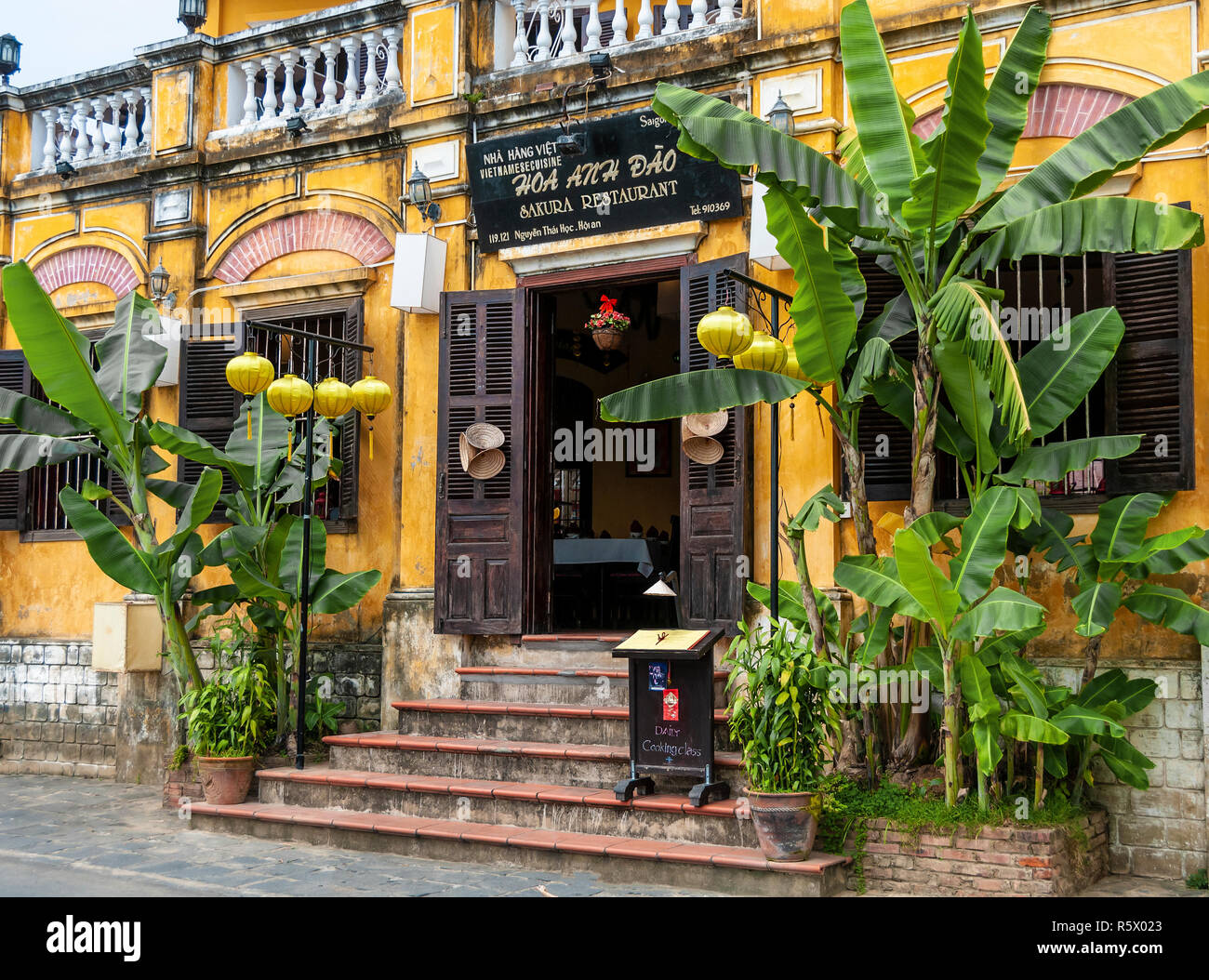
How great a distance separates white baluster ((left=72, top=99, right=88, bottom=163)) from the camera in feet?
39.5

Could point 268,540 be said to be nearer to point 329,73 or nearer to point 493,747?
point 493,747

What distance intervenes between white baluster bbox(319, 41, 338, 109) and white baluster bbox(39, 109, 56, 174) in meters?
3.25

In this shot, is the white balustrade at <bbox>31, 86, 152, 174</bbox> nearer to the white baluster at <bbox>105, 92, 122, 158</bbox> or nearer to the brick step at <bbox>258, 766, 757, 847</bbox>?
the white baluster at <bbox>105, 92, 122, 158</bbox>

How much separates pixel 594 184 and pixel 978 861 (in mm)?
5281

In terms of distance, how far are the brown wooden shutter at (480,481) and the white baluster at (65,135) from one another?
4914 mm

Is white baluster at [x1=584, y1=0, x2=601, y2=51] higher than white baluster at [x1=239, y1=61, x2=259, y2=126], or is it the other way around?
white baluster at [x1=239, y1=61, x2=259, y2=126]

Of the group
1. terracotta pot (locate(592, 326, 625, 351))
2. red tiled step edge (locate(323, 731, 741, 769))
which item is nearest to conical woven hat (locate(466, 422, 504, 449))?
terracotta pot (locate(592, 326, 625, 351))

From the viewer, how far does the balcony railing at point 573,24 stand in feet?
30.2

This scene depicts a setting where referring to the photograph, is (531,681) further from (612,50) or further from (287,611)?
(612,50)

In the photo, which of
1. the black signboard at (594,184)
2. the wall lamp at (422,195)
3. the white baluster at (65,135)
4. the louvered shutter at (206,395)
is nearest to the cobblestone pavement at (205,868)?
the louvered shutter at (206,395)

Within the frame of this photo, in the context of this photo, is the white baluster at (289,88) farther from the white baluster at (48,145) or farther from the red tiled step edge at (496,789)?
the red tiled step edge at (496,789)

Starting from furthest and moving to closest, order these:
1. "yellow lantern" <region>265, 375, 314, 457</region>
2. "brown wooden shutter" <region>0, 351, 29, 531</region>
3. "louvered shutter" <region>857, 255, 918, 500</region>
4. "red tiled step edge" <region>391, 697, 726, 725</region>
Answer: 1. "brown wooden shutter" <region>0, 351, 29, 531</region>
2. "yellow lantern" <region>265, 375, 314, 457</region>
3. "red tiled step edge" <region>391, 697, 726, 725</region>
4. "louvered shutter" <region>857, 255, 918, 500</region>

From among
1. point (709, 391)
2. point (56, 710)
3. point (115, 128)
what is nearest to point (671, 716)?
point (709, 391)

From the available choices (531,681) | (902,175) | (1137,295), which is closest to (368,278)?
(531,681)
